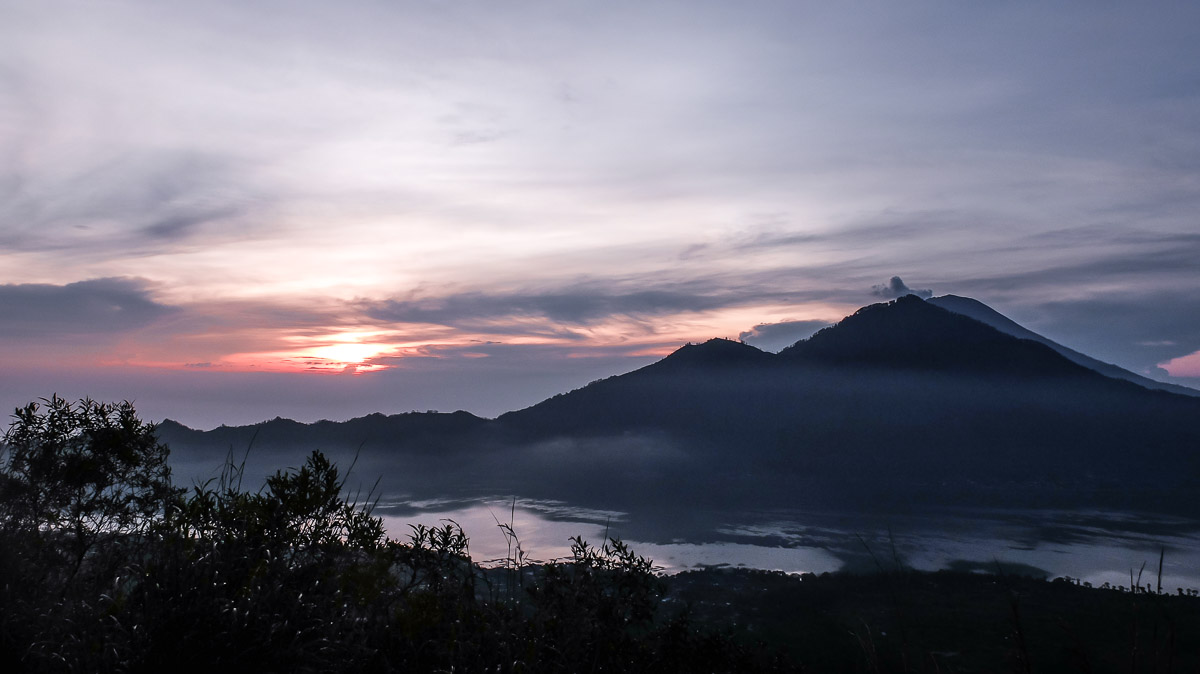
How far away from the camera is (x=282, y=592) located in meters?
5.98

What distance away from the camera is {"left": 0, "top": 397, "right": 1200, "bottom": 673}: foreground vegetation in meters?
5.35

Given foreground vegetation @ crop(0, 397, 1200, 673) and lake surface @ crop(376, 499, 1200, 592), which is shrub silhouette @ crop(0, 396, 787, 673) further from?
lake surface @ crop(376, 499, 1200, 592)

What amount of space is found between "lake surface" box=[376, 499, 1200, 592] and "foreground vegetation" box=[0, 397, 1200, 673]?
97.4m

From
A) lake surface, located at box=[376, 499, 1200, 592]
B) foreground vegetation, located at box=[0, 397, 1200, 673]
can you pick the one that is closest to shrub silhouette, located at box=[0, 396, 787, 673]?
foreground vegetation, located at box=[0, 397, 1200, 673]

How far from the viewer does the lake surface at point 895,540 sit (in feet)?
418

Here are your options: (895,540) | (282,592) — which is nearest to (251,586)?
(282,592)

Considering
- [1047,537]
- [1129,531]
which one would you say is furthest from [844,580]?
[1129,531]

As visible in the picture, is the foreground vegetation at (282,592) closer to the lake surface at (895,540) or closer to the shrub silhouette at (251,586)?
the shrub silhouette at (251,586)

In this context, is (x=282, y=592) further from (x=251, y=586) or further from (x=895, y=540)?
(x=895, y=540)

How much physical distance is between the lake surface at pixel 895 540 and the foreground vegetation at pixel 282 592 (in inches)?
3836

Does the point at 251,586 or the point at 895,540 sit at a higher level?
the point at 251,586

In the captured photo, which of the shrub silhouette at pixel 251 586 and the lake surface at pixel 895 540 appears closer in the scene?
the shrub silhouette at pixel 251 586

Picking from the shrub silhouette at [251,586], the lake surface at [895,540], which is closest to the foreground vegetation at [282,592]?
the shrub silhouette at [251,586]

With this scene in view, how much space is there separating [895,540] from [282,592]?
181m
